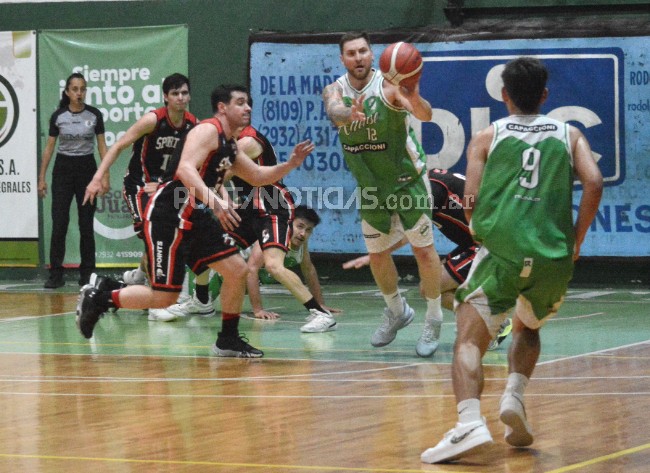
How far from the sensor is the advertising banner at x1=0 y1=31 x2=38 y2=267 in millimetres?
15438

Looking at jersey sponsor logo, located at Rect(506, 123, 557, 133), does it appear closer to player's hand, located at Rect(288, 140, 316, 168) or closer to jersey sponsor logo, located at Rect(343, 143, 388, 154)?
player's hand, located at Rect(288, 140, 316, 168)

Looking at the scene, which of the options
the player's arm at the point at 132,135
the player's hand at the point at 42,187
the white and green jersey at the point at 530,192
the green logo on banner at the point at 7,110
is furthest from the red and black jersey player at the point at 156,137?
the white and green jersey at the point at 530,192

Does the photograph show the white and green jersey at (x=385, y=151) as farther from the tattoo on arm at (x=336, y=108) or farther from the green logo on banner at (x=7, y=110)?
the green logo on banner at (x=7, y=110)

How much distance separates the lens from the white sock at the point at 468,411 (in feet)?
18.0

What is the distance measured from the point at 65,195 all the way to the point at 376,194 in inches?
248

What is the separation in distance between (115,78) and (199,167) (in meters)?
6.86

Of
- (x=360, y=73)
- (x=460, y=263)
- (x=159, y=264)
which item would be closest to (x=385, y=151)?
(x=360, y=73)

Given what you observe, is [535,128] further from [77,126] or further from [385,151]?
[77,126]

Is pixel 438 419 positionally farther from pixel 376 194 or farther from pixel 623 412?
pixel 376 194

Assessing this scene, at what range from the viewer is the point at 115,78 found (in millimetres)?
15117

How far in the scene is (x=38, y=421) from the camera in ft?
22.0

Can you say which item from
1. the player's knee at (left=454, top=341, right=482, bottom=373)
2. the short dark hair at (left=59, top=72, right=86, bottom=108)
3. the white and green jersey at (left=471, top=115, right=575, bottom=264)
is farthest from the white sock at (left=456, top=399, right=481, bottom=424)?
the short dark hair at (left=59, top=72, right=86, bottom=108)

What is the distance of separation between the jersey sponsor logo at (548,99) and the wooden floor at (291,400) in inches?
107

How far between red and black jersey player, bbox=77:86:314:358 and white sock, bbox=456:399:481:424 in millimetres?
3315
